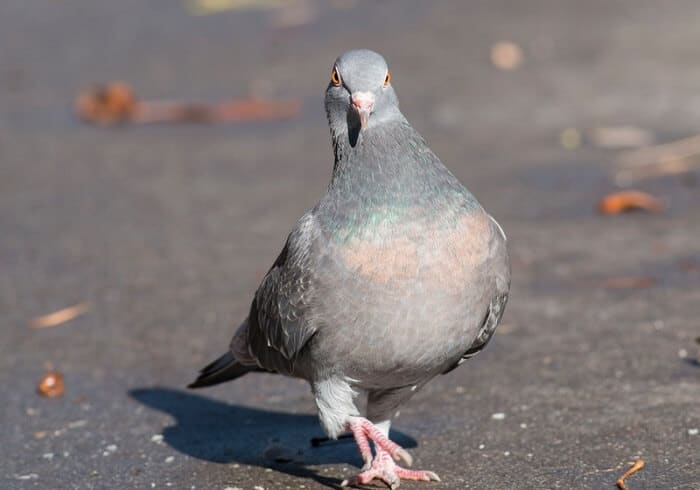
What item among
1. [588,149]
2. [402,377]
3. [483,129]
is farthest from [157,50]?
[402,377]

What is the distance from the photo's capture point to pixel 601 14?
33.7 ft

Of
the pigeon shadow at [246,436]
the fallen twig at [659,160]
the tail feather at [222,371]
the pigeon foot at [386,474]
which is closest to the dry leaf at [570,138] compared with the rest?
the fallen twig at [659,160]

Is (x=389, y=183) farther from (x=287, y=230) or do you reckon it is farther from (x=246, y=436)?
(x=287, y=230)

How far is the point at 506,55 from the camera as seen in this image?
1001cm

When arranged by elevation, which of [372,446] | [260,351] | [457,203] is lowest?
[372,446]

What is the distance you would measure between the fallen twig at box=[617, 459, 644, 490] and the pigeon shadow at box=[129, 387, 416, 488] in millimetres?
968

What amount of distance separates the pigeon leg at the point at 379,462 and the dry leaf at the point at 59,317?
8.98ft

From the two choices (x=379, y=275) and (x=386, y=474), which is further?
(x=386, y=474)

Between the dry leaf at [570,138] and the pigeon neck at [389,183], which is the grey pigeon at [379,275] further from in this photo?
the dry leaf at [570,138]

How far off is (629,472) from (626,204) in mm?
3450

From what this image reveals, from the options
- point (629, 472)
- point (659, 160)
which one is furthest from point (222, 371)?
point (659, 160)

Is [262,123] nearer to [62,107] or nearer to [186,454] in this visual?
[62,107]

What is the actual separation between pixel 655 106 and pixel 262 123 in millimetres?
3122

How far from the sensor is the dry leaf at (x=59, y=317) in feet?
22.1
